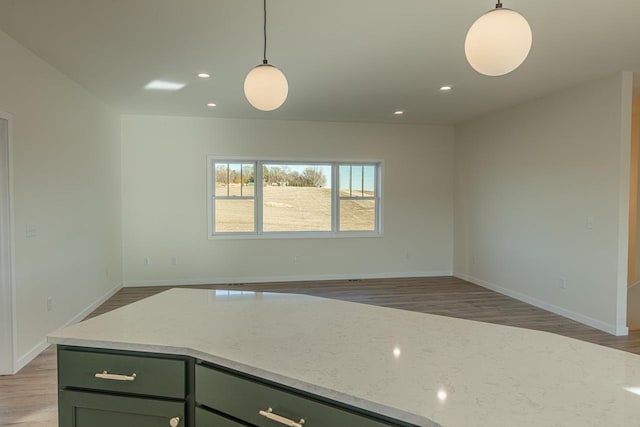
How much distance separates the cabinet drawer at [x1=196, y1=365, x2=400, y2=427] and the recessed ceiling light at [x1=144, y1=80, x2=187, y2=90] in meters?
3.76

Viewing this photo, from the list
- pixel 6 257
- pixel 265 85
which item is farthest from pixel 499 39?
pixel 6 257

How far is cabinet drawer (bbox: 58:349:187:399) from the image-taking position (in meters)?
1.21

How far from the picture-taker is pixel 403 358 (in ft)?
3.61

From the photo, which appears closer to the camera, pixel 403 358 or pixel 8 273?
pixel 403 358

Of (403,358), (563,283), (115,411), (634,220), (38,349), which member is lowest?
(38,349)

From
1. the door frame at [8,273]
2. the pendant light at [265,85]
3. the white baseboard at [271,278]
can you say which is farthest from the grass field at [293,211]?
the pendant light at [265,85]

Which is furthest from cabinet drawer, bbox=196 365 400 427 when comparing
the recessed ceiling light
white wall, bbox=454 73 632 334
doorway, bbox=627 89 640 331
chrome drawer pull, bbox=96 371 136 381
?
doorway, bbox=627 89 640 331

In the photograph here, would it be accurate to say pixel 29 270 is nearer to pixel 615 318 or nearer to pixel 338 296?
pixel 338 296

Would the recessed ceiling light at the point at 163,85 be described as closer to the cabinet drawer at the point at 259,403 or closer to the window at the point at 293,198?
the window at the point at 293,198

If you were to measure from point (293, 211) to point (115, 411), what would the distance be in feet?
16.9

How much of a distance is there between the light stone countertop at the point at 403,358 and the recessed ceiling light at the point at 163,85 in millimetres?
3213

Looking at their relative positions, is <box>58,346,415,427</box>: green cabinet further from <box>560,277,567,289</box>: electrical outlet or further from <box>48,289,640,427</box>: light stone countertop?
<box>560,277,567,289</box>: electrical outlet

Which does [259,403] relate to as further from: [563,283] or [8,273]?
[563,283]

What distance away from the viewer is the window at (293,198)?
613 cm
